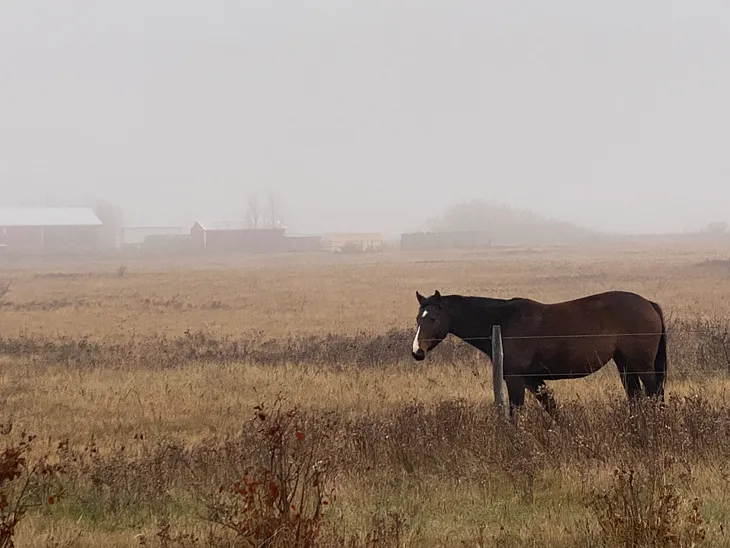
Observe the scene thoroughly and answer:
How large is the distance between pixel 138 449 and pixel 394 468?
3.79m

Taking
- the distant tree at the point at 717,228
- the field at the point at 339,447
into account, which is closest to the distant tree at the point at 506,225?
the distant tree at the point at 717,228

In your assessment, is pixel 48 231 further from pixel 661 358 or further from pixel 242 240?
pixel 661 358

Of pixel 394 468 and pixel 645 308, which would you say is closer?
pixel 394 468

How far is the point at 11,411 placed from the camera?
41.9 feet

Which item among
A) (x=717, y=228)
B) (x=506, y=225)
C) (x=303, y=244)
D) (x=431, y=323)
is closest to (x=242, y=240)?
(x=303, y=244)

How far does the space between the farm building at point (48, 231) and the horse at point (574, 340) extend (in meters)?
116

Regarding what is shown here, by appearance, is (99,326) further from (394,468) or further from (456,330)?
(394,468)

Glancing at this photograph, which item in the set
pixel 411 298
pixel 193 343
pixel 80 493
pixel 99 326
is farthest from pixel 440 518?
pixel 411 298

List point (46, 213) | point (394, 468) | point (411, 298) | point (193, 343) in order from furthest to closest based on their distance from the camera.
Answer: point (46, 213) < point (411, 298) < point (193, 343) < point (394, 468)

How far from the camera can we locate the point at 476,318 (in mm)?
11211

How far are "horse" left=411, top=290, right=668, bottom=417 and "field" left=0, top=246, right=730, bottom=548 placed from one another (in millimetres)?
479

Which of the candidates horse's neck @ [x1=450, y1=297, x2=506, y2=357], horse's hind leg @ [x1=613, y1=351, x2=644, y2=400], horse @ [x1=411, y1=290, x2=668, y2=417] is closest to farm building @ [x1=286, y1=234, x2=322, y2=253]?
horse's neck @ [x1=450, y1=297, x2=506, y2=357]

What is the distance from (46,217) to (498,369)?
5281 inches

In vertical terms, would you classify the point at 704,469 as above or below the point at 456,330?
below
